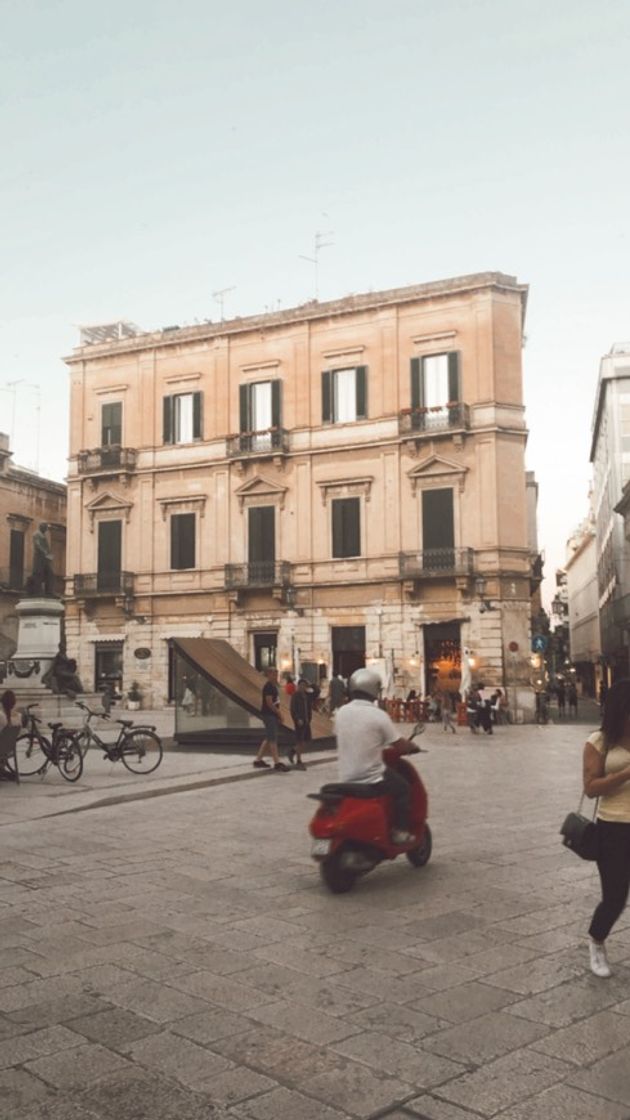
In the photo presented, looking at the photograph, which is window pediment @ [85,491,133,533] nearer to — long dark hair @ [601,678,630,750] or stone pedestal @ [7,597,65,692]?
stone pedestal @ [7,597,65,692]

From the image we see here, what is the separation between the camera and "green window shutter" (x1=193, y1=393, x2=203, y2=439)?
1318 inches

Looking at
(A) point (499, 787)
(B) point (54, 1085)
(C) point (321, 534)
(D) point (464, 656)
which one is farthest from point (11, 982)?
(C) point (321, 534)

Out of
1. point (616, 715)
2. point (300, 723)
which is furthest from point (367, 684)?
point (300, 723)

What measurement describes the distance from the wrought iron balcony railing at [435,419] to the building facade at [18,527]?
16703mm

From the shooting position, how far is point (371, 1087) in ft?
10.8

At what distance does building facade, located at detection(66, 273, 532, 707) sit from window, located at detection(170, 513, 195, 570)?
0.05m

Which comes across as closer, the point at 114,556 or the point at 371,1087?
the point at 371,1087

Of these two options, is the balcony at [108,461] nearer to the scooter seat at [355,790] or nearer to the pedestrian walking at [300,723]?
the pedestrian walking at [300,723]

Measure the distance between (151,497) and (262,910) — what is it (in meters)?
28.8

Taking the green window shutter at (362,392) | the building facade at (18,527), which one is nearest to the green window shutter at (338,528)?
the green window shutter at (362,392)

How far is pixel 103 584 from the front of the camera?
33.5m

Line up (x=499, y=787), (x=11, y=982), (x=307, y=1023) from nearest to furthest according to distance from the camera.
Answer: (x=307, y=1023), (x=11, y=982), (x=499, y=787)

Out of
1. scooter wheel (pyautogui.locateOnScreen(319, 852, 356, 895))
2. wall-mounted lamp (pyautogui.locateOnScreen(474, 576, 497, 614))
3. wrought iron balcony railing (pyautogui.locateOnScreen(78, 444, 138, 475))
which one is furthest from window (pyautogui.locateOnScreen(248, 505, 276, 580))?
scooter wheel (pyautogui.locateOnScreen(319, 852, 356, 895))

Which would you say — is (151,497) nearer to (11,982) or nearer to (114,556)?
(114,556)
